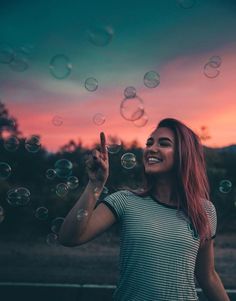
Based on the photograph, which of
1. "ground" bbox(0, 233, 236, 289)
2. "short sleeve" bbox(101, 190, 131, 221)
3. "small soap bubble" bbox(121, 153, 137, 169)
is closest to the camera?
"short sleeve" bbox(101, 190, 131, 221)

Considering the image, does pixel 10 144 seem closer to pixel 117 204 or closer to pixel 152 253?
pixel 117 204

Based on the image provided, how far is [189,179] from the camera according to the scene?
2166 millimetres

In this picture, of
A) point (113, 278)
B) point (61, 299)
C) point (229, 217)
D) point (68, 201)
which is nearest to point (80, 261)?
Answer: point (113, 278)

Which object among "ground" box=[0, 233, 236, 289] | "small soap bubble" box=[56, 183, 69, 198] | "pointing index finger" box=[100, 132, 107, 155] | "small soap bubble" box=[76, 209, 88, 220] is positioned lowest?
"ground" box=[0, 233, 236, 289]

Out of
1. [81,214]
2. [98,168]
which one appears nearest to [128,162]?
[98,168]

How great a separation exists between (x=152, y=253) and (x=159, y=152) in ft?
1.69

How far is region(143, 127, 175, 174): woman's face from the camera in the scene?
6.71 ft

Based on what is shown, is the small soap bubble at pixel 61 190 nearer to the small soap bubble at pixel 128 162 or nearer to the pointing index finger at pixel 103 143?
the small soap bubble at pixel 128 162

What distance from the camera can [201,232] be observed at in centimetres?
195

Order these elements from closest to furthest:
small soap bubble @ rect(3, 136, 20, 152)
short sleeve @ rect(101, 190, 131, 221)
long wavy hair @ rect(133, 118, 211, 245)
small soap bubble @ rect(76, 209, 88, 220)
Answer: small soap bubble @ rect(76, 209, 88, 220)
short sleeve @ rect(101, 190, 131, 221)
long wavy hair @ rect(133, 118, 211, 245)
small soap bubble @ rect(3, 136, 20, 152)

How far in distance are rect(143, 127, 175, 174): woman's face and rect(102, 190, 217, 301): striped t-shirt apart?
212mm

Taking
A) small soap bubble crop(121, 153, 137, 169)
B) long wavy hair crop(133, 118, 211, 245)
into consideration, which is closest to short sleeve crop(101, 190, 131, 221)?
long wavy hair crop(133, 118, 211, 245)

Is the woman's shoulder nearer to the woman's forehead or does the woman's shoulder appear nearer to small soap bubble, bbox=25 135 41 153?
the woman's forehead

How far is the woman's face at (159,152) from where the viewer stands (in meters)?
2.04
